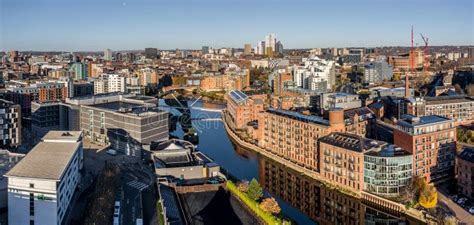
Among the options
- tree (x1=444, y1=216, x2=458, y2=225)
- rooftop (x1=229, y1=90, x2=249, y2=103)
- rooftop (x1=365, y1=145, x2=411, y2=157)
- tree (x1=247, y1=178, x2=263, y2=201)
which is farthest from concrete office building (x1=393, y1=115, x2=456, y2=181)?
rooftop (x1=229, y1=90, x2=249, y2=103)

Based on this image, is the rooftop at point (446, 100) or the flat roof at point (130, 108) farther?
the rooftop at point (446, 100)

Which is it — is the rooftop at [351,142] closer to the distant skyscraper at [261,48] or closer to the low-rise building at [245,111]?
the low-rise building at [245,111]

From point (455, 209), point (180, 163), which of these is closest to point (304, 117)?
point (180, 163)

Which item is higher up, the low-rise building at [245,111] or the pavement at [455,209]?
the low-rise building at [245,111]

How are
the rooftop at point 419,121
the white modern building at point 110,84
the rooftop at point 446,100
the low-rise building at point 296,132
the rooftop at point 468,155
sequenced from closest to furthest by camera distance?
the rooftop at point 468,155
the rooftop at point 419,121
the low-rise building at point 296,132
the rooftop at point 446,100
the white modern building at point 110,84

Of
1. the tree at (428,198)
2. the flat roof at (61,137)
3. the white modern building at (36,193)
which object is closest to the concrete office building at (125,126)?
the flat roof at (61,137)

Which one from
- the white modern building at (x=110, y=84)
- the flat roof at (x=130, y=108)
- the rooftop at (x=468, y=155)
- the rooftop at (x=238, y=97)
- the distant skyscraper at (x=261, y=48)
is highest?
the distant skyscraper at (x=261, y=48)

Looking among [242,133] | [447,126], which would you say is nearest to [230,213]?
[447,126]
